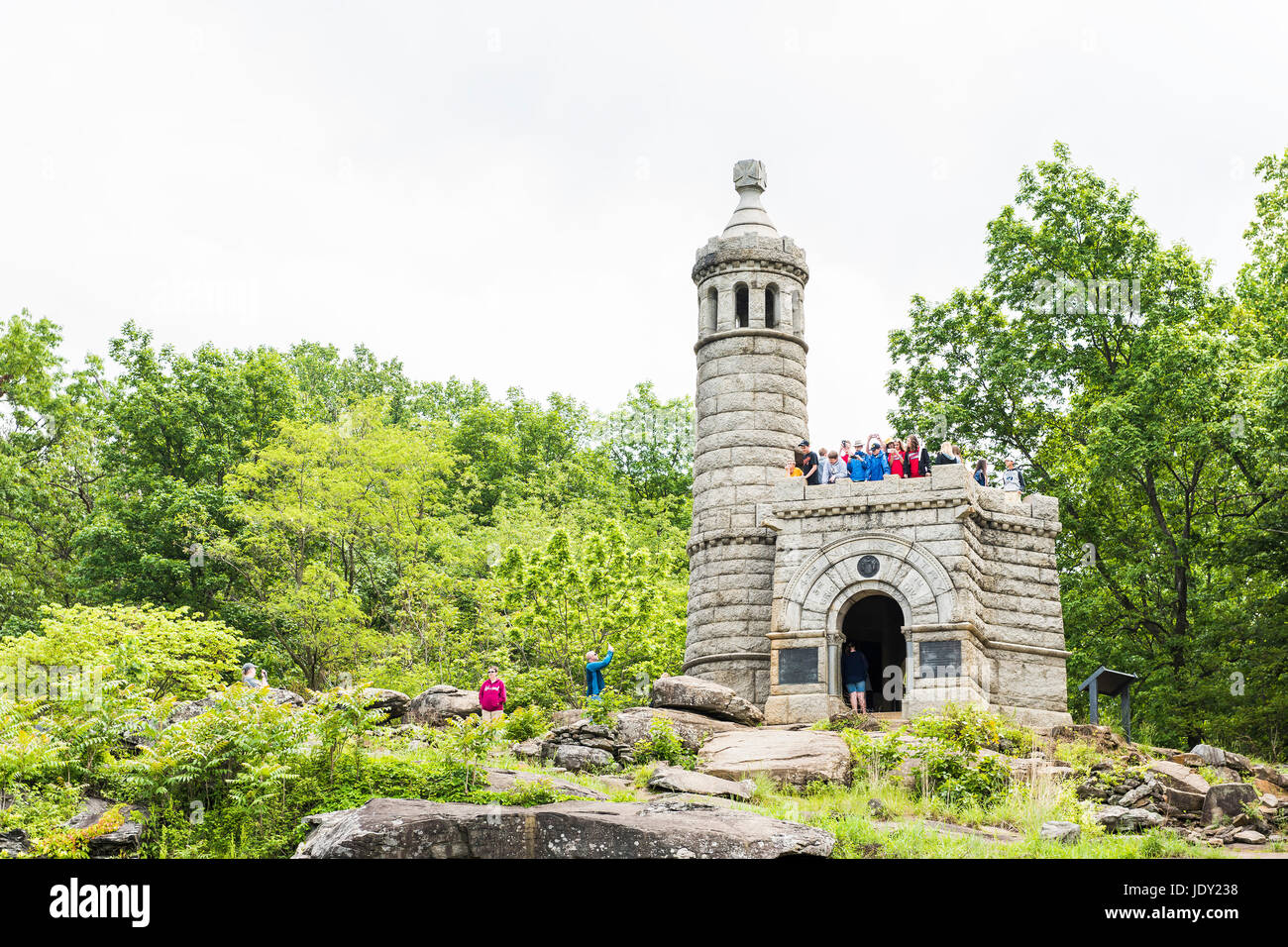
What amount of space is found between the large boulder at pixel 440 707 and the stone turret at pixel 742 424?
209 inches

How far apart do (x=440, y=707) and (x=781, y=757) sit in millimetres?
6906

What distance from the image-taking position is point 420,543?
38812mm

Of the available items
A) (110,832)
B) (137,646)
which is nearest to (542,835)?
(110,832)

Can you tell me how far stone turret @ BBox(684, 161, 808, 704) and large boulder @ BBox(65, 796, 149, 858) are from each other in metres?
13.6

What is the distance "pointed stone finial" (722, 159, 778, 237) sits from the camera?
101 feet

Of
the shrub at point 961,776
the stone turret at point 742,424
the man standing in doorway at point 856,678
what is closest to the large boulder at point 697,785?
the shrub at point 961,776

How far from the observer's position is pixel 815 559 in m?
26.5

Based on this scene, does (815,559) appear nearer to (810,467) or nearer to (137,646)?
(810,467)

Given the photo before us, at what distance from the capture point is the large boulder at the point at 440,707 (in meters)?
24.6

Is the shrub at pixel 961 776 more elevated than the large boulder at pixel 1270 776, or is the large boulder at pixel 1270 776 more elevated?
the shrub at pixel 961 776

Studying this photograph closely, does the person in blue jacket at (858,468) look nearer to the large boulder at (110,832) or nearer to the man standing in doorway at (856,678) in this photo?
the man standing in doorway at (856,678)

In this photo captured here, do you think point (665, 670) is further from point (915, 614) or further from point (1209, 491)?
point (1209, 491)

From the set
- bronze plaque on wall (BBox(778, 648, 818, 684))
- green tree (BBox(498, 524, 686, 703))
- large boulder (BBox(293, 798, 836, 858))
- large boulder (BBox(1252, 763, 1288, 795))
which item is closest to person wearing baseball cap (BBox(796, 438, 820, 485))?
bronze plaque on wall (BBox(778, 648, 818, 684))
